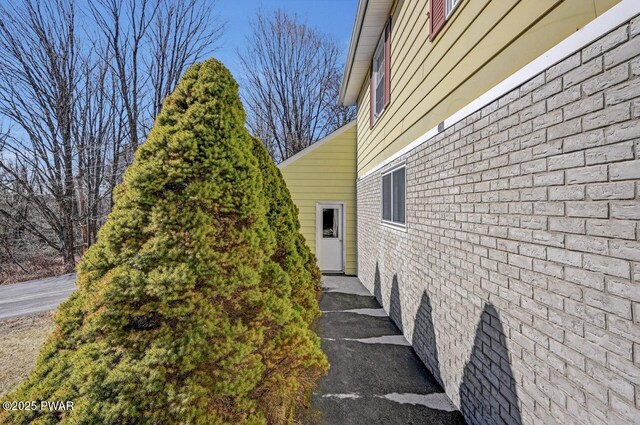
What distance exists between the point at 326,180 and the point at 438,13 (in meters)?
5.98

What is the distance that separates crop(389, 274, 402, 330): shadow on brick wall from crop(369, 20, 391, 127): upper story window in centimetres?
328

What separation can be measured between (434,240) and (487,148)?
1.38 metres

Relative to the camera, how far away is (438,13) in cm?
327

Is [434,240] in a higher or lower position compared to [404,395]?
higher

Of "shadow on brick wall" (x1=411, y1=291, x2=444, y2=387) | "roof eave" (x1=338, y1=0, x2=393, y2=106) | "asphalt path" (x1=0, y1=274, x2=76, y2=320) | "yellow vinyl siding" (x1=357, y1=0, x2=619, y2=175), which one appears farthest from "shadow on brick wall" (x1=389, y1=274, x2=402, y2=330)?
"asphalt path" (x1=0, y1=274, x2=76, y2=320)

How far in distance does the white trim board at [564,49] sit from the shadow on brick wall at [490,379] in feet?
5.35

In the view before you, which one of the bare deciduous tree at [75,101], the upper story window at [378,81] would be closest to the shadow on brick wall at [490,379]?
the upper story window at [378,81]

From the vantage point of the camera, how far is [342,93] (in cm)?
891

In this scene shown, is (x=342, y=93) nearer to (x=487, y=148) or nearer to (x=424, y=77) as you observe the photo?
(x=424, y=77)

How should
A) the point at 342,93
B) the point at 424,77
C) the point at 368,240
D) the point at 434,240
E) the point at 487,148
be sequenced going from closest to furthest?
1. the point at 487,148
2. the point at 434,240
3. the point at 424,77
4. the point at 368,240
5. the point at 342,93

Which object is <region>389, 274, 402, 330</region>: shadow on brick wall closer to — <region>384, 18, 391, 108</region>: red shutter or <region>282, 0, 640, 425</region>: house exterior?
<region>282, 0, 640, 425</region>: house exterior

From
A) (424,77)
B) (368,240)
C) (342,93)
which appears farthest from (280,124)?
(424,77)

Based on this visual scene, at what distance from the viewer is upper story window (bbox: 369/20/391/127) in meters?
5.35

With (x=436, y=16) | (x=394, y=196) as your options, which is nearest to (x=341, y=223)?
(x=394, y=196)
